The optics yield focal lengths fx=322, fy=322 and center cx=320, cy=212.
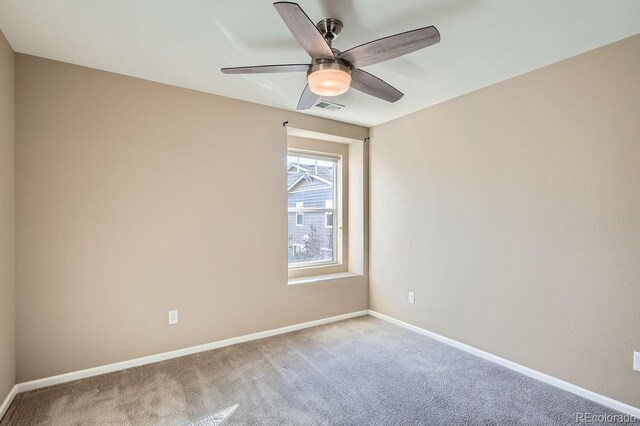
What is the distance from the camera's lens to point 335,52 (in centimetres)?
179

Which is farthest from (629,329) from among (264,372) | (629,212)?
(264,372)

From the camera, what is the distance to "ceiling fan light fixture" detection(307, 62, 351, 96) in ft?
5.91

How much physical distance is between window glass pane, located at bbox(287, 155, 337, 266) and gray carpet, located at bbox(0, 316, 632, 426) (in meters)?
1.35

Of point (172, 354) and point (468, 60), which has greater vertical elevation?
point (468, 60)

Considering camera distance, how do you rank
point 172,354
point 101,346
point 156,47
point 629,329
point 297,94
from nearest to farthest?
point 629,329, point 156,47, point 101,346, point 172,354, point 297,94

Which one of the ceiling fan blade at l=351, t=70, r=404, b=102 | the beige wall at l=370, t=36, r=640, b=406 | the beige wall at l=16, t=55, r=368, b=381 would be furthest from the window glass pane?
the ceiling fan blade at l=351, t=70, r=404, b=102

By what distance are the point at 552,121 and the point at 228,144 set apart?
9.15 ft

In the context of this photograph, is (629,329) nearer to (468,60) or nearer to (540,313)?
(540,313)

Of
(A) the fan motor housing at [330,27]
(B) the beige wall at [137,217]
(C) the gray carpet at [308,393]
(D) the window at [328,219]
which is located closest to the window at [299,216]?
(D) the window at [328,219]

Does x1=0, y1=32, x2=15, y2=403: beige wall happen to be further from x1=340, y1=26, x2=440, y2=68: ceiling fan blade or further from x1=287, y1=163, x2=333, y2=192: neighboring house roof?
x1=287, y1=163, x2=333, y2=192: neighboring house roof

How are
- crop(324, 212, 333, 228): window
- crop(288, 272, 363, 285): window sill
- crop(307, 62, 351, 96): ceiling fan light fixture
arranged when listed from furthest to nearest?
crop(324, 212, 333, 228): window → crop(288, 272, 363, 285): window sill → crop(307, 62, 351, 96): ceiling fan light fixture

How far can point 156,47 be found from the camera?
7.39 ft

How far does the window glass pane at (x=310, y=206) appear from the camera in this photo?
3.98 meters

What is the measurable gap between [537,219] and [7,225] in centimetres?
387
